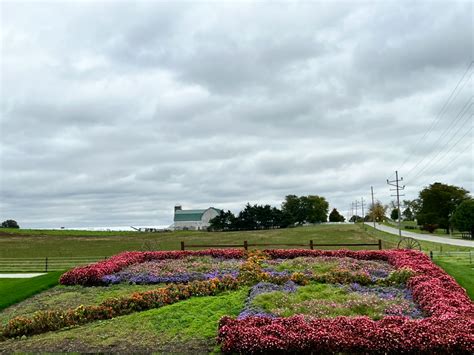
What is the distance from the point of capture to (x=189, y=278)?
17.4 m

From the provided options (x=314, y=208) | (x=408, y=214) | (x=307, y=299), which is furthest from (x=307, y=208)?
(x=307, y=299)

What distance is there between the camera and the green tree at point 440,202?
91000 mm

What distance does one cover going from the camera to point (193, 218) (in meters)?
146

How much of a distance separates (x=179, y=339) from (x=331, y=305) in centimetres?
422

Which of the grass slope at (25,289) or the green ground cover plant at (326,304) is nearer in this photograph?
the green ground cover plant at (326,304)

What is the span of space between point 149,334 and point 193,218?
136 m

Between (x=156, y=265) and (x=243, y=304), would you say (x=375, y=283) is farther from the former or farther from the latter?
(x=156, y=265)

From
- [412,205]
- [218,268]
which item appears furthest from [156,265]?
[412,205]

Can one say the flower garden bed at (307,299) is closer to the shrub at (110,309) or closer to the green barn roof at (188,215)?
the shrub at (110,309)

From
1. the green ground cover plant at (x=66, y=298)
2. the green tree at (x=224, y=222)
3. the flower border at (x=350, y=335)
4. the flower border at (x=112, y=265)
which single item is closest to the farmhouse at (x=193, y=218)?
the green tree at (x=224, y=222)

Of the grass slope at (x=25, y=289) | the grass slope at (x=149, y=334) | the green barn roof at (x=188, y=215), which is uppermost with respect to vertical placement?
the green barn roof at (x=188, y=215)

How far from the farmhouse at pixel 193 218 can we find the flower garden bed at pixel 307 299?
120m

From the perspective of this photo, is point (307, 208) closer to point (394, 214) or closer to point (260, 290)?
point (394, 214)

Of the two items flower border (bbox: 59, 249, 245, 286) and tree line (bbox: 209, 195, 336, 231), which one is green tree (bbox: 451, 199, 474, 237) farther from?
flower border (bbox: 59, 249, 245, 286)
